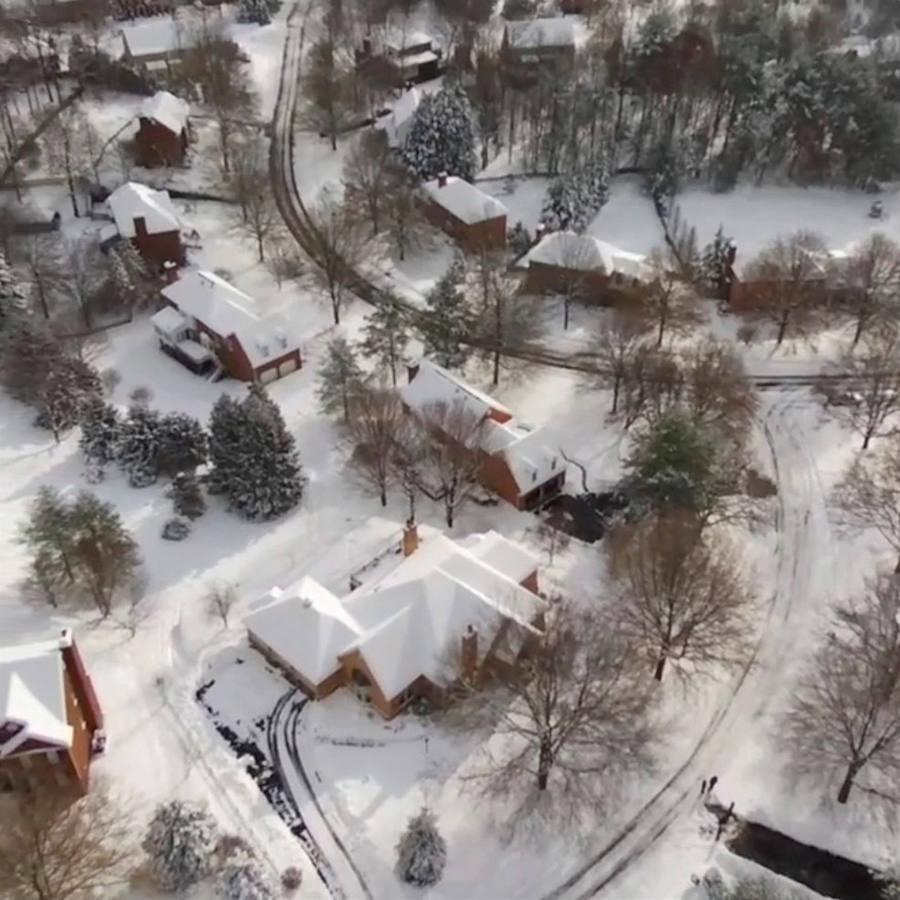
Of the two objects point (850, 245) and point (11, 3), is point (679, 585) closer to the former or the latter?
point (850, 245)

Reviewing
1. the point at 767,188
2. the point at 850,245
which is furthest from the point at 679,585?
the point at 767,188

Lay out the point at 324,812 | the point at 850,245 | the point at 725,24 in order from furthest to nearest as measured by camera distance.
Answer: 1. the point at 725,24
2. the point at 850,245
3. the point at 324,812

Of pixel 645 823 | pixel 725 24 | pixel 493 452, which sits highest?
pixel 725 24

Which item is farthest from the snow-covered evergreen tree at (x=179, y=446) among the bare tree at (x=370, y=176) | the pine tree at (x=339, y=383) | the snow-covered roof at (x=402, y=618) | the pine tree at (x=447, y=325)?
the bare tree at (x=370, y=176)

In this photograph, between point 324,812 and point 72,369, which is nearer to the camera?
point 324,812

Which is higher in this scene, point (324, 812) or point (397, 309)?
point (397, 309)

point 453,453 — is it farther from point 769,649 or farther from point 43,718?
point 43,718

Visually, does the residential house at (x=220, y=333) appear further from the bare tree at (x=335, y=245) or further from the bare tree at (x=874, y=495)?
the bare tree at (x=874, y=495)
